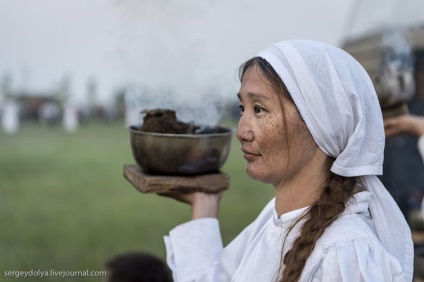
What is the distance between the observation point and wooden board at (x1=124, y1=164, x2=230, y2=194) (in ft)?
6.79

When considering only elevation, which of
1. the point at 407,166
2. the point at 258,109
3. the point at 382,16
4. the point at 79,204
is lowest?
the point at 79,204

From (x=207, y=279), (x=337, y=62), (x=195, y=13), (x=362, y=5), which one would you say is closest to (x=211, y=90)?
(x=195, y=13)

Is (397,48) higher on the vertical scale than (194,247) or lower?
higher

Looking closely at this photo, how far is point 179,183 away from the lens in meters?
2.09

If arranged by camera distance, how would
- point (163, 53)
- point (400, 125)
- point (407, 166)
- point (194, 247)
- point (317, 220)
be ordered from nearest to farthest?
point (317, 220)
point (194, 247)
point (400, 125)
point (163, 53)
point (407, 166)

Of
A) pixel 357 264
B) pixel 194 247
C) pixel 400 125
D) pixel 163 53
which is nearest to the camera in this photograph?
pixel 357 264

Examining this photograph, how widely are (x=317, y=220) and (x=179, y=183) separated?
2.03 feet

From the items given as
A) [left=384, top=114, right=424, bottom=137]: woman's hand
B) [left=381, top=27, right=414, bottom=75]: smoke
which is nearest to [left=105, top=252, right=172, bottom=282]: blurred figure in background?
[left=384, top=114, right=424, bottom=137]: woman's hand

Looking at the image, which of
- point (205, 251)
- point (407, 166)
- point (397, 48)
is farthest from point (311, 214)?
point (397, 48)

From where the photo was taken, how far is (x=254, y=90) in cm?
165

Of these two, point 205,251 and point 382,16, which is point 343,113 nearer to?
point 205,251

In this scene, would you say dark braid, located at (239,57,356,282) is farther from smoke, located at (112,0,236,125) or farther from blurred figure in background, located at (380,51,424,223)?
blurred figure in background, located at (380,51,424,223)

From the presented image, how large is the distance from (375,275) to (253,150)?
0.43 meters

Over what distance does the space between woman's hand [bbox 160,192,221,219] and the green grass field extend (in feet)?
7.58
